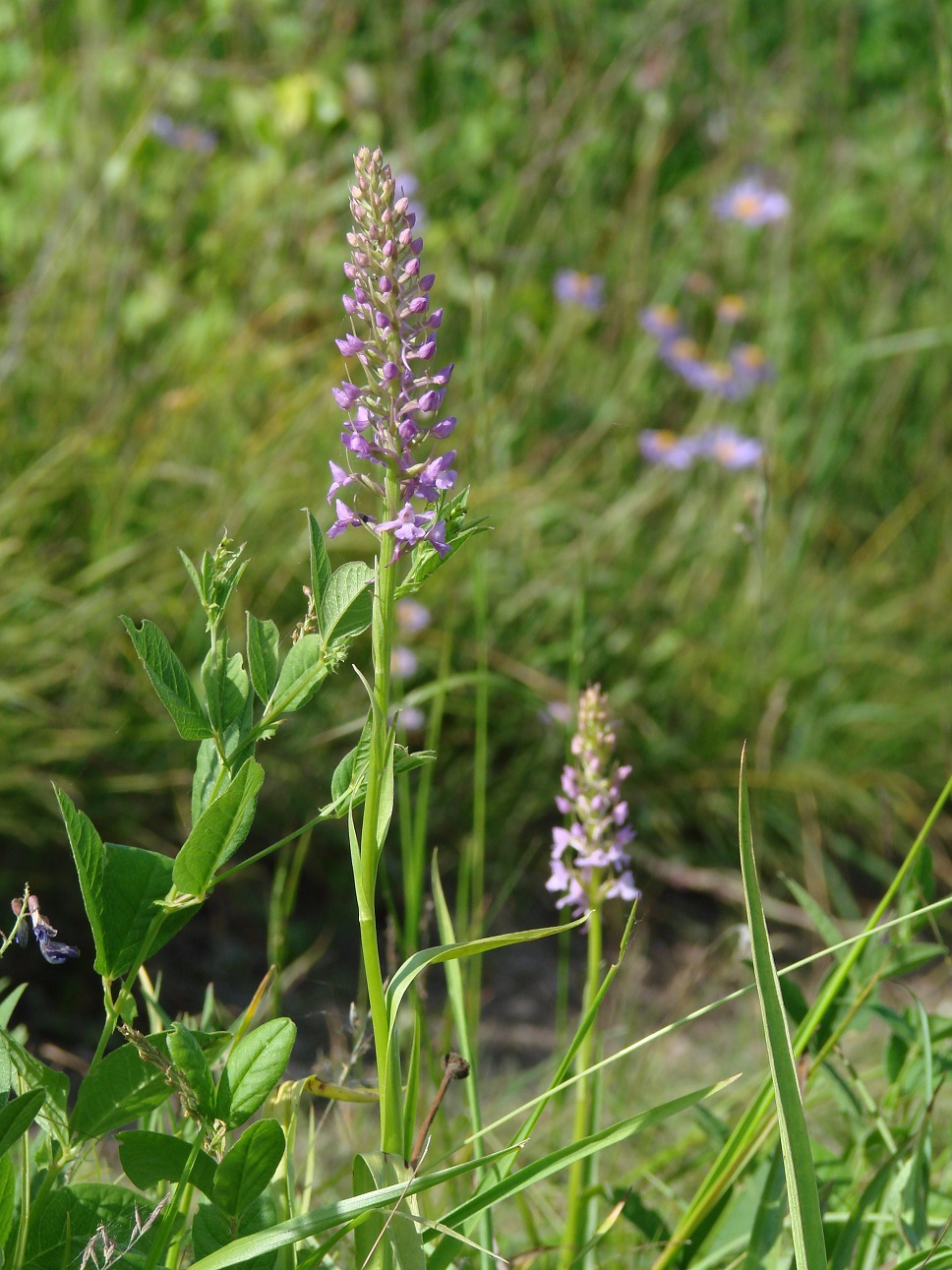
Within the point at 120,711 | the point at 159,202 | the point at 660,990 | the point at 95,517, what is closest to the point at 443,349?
the point at 159,202

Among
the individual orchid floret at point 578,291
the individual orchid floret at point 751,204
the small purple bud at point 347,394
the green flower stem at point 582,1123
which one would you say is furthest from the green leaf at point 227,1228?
the individual orchid floret at point 751,204

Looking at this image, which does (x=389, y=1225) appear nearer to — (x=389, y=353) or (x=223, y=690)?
(x=223, y=690)

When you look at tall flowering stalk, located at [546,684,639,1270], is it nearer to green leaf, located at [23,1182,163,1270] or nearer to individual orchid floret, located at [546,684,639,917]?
individual orchid floret, located at [546,684,639,917]

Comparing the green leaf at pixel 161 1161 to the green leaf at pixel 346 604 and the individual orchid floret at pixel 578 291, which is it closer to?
the green leaf at pixel 346 604

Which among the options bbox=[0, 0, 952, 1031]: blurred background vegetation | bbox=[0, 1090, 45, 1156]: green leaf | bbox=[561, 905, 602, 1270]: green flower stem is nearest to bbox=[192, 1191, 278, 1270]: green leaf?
bbox=[0, 1090, 45, 1156]: green leaf

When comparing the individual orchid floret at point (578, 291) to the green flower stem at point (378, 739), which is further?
the individual orchid floret at point (578, 291)

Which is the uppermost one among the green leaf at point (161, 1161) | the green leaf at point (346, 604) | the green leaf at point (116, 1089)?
the green leaf at point (346, 604)
